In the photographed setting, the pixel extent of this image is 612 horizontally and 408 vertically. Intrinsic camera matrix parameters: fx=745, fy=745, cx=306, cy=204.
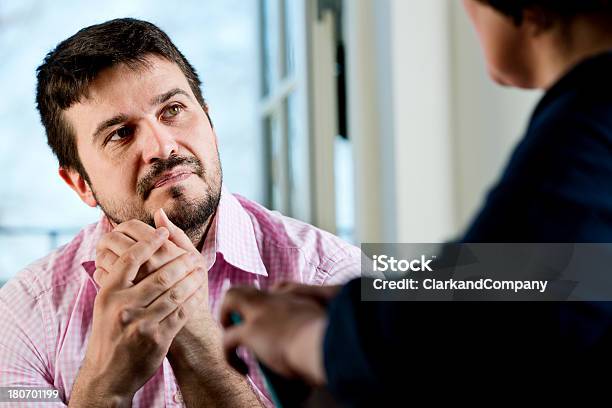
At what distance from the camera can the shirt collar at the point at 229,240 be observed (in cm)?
79

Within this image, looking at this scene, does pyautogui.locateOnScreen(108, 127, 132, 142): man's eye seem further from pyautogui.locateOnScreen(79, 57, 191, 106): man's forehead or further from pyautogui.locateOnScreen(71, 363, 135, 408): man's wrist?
pyautogui.locateOnScreen(71, 363, 135, 408): man's wrist

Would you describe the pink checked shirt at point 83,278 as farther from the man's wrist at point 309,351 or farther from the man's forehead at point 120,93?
the man's wrist at point 309,351

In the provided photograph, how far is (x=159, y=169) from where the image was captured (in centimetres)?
79

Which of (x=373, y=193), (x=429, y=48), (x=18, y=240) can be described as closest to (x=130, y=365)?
(x=18, y=240)

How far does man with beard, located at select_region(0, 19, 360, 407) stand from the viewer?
73 centimetres

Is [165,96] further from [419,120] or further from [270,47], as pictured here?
[419,120]

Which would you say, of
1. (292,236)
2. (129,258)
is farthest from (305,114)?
(129,258)

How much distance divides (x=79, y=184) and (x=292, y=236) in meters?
0.25

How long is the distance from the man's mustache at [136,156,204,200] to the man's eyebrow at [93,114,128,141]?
A: 0.06 metres

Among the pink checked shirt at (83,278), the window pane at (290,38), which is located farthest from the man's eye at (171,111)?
the window pane at (290,38)

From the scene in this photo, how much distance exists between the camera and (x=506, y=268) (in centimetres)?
37

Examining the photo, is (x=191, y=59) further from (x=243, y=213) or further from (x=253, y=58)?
(x=253, y=58)

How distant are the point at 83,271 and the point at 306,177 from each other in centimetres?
52

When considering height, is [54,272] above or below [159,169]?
below
